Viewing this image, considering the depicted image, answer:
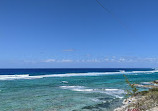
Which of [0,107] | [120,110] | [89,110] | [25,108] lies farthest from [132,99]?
[0,107]

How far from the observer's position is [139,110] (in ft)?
41.3

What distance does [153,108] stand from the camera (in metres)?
12.7

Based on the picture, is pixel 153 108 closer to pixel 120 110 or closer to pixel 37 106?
pixel 120 110

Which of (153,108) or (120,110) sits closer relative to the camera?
(153,108)

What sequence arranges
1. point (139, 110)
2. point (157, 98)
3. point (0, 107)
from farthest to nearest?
point (0, 107) → point (157, 98) → point (139, 110)

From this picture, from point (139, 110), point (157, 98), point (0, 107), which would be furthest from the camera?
point (0, 107)

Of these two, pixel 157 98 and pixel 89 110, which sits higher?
pixel 157 98

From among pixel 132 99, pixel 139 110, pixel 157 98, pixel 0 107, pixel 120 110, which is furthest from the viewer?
pixel 132 99

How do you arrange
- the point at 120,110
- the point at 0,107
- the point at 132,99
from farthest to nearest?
the point at 132,99 < the point at 0,107 < the point at 120,110

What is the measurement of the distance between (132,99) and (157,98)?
Result: 3341 millimetres

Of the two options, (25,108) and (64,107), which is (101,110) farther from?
(25,108)

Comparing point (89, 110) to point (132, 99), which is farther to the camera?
point (132, 99)

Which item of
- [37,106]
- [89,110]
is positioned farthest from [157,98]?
[37,106]

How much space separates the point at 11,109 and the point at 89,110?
7999 millimetres
